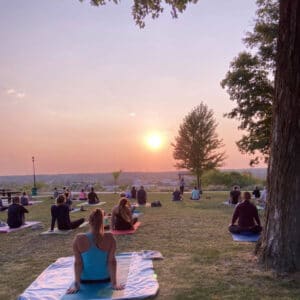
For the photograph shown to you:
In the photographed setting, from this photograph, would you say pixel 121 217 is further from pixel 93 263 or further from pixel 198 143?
pixel 198 143

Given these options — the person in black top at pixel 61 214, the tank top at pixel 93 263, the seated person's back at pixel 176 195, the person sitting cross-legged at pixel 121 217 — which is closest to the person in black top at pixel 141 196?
the seated person's back at pixel 176 195

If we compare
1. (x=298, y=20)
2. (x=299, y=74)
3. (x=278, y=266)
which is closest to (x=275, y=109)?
(x=299, y=74)

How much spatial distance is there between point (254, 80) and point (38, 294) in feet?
71.9

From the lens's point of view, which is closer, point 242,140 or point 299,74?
point 299,74

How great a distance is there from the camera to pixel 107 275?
5715 mm

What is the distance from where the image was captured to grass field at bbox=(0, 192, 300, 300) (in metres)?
5.38

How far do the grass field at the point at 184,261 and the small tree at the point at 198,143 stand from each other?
2344 cm

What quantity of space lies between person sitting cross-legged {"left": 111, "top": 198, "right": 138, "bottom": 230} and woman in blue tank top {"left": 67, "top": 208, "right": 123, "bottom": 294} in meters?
5.18

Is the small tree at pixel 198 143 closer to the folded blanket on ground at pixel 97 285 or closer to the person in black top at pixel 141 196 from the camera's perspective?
the person in black top at pixel 141 196

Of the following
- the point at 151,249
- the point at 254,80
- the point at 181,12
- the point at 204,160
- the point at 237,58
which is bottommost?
the point at 151,249

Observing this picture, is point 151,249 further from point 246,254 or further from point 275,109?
point 275,109

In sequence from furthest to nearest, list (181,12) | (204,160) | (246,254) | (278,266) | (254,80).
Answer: (204,160) < (254,80) < (181,12) < (246,254) < (278,266)

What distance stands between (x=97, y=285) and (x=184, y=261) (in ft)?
6.83

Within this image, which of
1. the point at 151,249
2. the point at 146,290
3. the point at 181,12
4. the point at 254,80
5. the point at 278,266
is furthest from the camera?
the point at 254,80
